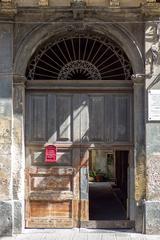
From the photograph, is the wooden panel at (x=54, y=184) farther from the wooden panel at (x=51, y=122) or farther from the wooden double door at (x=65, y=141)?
the wooden panel at (x=51, y=122)

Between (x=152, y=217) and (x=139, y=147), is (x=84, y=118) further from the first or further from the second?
(x=152, y=217)

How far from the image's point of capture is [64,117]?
10.6 meters

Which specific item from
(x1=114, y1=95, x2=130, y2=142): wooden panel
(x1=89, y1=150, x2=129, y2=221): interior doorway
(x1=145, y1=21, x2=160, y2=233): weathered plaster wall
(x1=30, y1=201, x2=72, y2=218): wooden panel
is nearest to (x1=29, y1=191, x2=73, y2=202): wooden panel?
(x1=30, y1=201, x2=72, y2=218): wooden panel

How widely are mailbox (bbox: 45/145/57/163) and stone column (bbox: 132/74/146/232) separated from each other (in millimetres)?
1747

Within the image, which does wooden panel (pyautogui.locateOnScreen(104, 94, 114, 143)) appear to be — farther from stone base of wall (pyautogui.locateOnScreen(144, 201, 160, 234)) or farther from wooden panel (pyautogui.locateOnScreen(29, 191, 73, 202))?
stone base of wall (pyautogui.locateOnScreen(144, 201, 160, 234))

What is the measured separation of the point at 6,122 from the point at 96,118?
197 cm

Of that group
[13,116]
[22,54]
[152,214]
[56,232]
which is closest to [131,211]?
[152,214]

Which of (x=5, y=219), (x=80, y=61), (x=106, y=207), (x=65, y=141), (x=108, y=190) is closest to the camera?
(x=5, y=219)

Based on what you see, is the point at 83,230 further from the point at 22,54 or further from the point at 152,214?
the point at 22,54

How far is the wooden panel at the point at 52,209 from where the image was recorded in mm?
10508

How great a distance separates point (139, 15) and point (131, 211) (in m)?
4.20

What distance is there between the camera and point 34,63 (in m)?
10.8

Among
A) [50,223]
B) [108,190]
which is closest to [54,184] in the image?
[50,223]

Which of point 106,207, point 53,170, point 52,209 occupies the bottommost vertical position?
point 106,207
